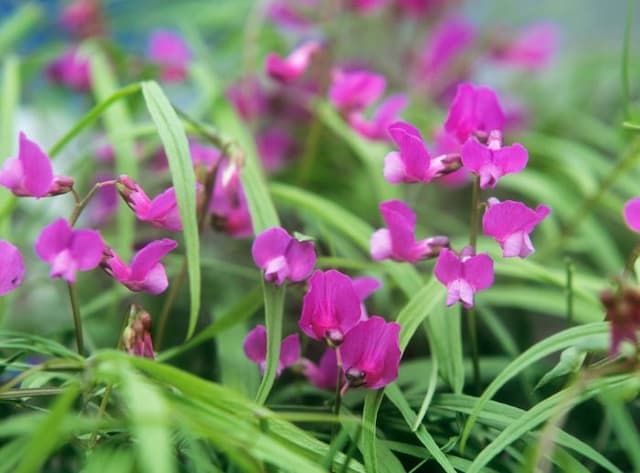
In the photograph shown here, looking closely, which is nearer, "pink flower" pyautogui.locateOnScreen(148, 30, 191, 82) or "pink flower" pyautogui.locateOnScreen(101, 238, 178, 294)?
"pink flower" pyautogui.locateOnScreen(101, 238, 178, 294)

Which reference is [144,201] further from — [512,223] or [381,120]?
[381,120]

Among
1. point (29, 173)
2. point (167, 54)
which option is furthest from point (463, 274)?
point (167, 54)

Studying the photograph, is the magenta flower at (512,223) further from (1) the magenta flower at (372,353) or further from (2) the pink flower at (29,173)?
(2) the pink flower at (29,173)

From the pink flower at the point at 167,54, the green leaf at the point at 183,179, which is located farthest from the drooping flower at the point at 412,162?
the pink flower at the point at 167,54

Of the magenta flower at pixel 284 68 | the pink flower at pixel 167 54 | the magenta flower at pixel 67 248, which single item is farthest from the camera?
the pink flower at pixel 167 54

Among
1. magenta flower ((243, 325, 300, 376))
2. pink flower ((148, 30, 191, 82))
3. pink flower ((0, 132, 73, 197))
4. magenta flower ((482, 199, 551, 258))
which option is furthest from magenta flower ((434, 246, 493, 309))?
pink flower ((148, 30, 191, 82))

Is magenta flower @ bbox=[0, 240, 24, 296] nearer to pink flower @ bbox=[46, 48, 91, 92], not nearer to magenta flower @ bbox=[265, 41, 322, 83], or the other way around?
magenta flower @ bbox=[265, 41, 322, 83]
